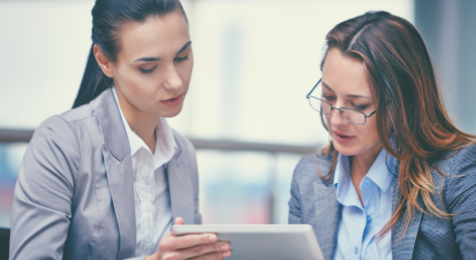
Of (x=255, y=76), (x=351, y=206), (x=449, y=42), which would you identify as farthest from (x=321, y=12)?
(x=351, y=206)

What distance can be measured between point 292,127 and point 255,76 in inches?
26.6

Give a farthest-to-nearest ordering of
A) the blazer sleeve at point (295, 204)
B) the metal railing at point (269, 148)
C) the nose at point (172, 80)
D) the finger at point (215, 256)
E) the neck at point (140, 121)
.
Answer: the metal railing at point (269, 148) < the blazer sleeve at point (295, 204) < the neck at point (140, 121) < the nose at point (172, 80) < the finger at point (215, 256)

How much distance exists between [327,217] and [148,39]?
2.97 ft

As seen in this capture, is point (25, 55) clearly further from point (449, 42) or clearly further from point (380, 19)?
point (449, 42)

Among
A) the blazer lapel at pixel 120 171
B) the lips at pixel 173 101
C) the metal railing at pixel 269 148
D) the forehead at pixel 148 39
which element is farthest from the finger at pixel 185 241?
the metal railing at pixel 269 148

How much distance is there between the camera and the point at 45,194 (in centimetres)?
112

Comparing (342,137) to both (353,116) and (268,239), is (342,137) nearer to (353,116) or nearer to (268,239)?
(353,116)

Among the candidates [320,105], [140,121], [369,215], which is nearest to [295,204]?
[369,215]

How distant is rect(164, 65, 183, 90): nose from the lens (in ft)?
4.18

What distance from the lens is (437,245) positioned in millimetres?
1151

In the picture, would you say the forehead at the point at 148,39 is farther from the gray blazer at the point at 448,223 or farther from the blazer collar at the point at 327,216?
the gray blazer at the point at 448,223

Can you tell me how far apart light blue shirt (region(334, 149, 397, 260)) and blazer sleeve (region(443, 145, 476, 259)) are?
0.19 m

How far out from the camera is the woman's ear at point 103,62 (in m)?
1.33

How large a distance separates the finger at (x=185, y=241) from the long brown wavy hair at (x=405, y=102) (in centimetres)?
61
